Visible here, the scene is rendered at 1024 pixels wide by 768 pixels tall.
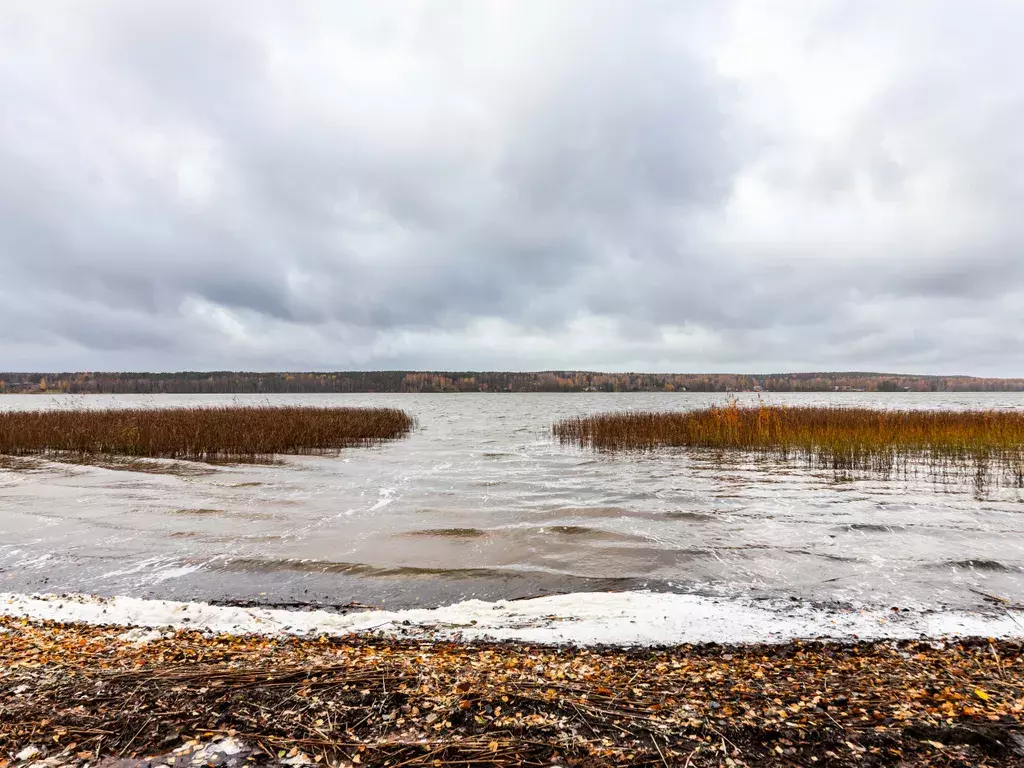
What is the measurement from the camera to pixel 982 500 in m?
11.8

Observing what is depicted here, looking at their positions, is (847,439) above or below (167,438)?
above

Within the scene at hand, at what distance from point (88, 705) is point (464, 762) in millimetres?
2373

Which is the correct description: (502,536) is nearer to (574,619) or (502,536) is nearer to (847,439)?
(574,619)

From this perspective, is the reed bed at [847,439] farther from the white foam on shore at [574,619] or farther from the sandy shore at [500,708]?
the sandy shore at [500,708]

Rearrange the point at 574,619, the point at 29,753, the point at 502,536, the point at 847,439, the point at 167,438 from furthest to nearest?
the point at 167,438 < the point at 847,439 < the point at 502,536 < the point at 574,619 < the point at 29,753

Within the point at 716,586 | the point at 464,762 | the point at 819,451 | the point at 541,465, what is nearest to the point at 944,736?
the point at 464,762

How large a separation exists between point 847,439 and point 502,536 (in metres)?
15.5

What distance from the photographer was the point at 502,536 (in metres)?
9.48

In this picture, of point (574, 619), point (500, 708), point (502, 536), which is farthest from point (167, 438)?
point (500, 708)

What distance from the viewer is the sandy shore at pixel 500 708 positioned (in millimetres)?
2730

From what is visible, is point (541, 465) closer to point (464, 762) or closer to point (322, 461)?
point (322, 461)

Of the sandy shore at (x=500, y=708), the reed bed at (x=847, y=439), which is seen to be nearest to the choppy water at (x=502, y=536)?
the sandy shore at (x=500, y=708)

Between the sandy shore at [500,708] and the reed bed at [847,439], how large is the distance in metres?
14.5

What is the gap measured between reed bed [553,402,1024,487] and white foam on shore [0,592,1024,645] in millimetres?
12139
